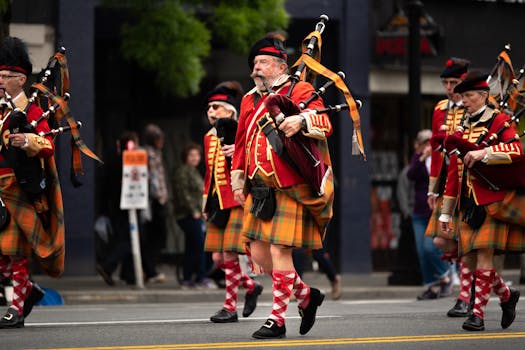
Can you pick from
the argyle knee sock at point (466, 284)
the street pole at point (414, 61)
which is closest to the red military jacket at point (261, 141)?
the argyle knee sock at point (466, 284)

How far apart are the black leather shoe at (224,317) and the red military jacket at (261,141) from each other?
1780 mm

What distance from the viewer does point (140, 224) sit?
1833cm

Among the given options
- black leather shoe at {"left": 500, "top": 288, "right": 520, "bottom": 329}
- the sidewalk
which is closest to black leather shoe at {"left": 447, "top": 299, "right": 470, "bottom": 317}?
black leather shoe at {"left": 500, "top": 288, "right": 520, "bottom": 329}

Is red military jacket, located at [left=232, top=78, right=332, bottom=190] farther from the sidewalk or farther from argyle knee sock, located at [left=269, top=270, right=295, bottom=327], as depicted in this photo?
the sidewalk

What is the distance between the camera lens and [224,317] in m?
11.4

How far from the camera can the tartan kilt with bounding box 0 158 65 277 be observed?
10328 millimetres

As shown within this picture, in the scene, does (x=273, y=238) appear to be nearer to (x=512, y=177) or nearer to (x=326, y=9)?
(x=512, y=177)

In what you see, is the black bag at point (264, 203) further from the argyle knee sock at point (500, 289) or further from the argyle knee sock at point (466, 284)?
the argyle knee sock at point (466, 284)

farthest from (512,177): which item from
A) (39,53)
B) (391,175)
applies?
(391,175)

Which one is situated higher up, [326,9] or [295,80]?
[326,9]

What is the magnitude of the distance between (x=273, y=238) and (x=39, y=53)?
10.6 metres

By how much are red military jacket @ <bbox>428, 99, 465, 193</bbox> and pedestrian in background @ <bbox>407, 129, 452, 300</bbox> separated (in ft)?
12.1

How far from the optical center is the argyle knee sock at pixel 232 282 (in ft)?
37.9

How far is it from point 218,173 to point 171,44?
680cm
